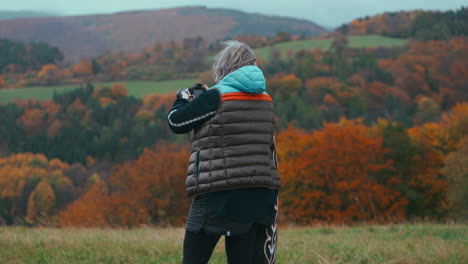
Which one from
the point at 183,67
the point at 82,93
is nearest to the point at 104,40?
the point at 82,93

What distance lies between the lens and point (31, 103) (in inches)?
3135

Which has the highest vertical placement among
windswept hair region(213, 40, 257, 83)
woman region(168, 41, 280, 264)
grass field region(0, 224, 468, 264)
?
windswept hair region(213, 40, 257, 83)

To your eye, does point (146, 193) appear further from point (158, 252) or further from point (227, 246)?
point (227, 246)

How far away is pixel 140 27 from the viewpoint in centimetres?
13288

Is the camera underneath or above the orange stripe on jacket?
above

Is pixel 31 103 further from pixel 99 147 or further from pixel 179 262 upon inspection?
pixel 179 262

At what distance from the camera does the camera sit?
3.45 metres

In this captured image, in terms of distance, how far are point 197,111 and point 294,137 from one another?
50079 mm

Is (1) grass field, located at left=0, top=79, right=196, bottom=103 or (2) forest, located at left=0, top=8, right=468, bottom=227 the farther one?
(1) grass field, located at left=0, top=79, right=196, bottom=103

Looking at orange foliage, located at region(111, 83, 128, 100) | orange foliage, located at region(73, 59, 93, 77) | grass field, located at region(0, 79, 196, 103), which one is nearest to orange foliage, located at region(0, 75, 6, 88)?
grass field, located at region(0, 79, 196, 103)

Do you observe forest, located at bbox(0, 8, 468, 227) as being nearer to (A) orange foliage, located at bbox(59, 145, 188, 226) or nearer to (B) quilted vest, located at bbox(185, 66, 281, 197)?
(A) orange foliage, located at bbox(59, 145, 188, 226)

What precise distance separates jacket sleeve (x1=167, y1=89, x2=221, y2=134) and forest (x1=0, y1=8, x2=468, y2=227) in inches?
794

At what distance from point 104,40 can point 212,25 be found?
30.0 m

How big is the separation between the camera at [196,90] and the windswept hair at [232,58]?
0.14 metres
